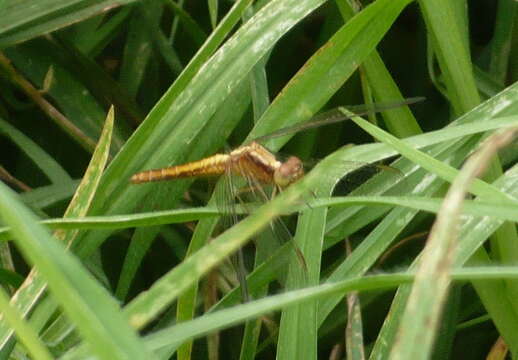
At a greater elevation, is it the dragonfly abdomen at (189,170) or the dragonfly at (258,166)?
the dragonfly abdomen at (189,170)

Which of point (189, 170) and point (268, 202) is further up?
point (189, 170)

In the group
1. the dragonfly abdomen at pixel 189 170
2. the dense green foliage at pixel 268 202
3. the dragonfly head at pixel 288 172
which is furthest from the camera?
the dragonfly head at pixel 288 172

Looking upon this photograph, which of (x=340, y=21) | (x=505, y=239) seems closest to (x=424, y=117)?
(x=340, y=21)

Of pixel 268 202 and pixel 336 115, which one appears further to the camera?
pixel 336 115

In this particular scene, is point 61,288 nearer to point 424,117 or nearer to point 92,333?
point 92,333

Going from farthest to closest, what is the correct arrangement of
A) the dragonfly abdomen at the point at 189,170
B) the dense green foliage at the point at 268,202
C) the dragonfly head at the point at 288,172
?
the dragonfly head at the point at 288,172 → the dragonfly abdomen at the point at 189,170 → the dense green foliage at the point at 268,202

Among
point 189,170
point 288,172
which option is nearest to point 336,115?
point 288,172

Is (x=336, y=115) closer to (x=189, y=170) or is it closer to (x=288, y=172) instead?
(x=288, y=172)

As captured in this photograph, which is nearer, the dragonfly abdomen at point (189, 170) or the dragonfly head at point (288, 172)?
the dragonfly abdomen at point (189, 170)
